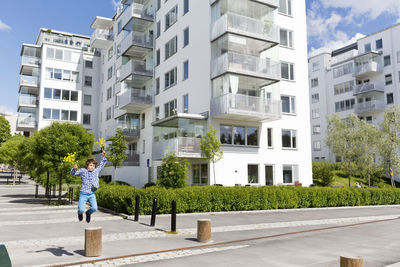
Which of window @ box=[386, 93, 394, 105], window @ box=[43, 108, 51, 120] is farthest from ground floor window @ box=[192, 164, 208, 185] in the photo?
window @ box=[386, 93, 394, 105]

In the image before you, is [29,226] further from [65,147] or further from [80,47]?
[80,47]

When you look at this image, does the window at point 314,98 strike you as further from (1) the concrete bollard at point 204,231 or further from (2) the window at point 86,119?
(1) the concrete bollard at point 204,231

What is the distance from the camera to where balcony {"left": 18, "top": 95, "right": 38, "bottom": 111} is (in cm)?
4859

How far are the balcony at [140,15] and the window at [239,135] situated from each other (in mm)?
15490

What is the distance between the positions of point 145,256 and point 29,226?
6623mm

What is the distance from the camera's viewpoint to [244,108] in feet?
80.6

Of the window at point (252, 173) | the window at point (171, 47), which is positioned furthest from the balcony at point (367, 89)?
the window at point (171, 47)

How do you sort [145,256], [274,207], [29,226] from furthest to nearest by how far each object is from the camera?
1. [274,207]
2. [29,226]
3. [145,256]

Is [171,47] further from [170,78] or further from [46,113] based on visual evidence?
[46,113]

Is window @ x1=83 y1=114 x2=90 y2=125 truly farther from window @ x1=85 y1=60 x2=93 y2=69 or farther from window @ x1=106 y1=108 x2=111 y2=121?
window @ x1=85 y1=60 x2=93 y2=69

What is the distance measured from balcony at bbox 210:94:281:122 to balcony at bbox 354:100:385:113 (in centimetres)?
2785

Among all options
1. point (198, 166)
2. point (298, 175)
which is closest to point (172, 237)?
point (198, 166)

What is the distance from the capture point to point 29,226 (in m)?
12.8

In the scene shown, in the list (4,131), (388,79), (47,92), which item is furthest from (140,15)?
(4,131)
